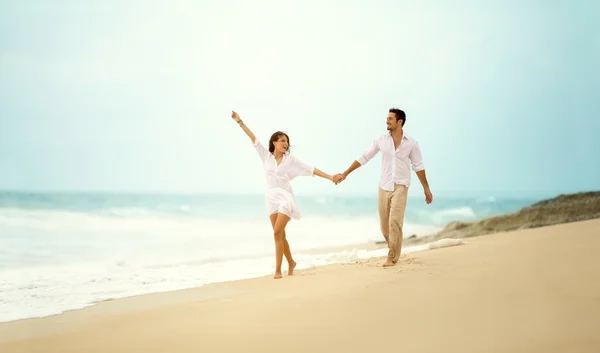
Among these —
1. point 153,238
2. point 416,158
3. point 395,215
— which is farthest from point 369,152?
point 153,238

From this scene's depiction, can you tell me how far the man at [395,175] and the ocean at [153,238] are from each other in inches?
54.2

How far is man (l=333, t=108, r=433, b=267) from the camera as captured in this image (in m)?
4.83

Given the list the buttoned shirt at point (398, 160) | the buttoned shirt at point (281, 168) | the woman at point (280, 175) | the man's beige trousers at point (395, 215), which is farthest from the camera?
the buttoned shirt at point (281, 168)

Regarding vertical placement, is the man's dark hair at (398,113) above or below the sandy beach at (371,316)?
above

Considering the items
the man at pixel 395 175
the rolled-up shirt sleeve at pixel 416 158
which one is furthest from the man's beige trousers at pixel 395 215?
the rolled-up shirt sleeve at pixel 416 158

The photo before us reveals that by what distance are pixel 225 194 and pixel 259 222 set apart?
534 cm

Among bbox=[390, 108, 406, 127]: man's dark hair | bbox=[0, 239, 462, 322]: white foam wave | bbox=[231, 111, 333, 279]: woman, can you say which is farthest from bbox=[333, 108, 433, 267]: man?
bbox=[0, 239, 462, 322]: white foam wave

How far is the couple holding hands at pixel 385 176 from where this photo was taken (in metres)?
4.85

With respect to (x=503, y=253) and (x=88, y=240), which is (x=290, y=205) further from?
(x=88, y=240)

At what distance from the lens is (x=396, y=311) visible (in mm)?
3064

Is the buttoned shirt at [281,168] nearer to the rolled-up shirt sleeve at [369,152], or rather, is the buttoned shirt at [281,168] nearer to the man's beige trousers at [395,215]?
the rolled-up shirt sleeve at [369,152]

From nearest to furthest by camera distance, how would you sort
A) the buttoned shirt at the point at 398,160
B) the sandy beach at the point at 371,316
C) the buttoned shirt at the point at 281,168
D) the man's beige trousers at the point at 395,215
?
the sandy beach at the point at 371,316 < the man's beige trousers at the point at 395,215 < the buttoned shirt at the point at 398,160 < the buttoned shirt at the point at 281,168

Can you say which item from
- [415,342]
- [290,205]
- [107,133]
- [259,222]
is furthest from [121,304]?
[107,133]

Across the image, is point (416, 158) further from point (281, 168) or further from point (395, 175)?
point (281, 168)
